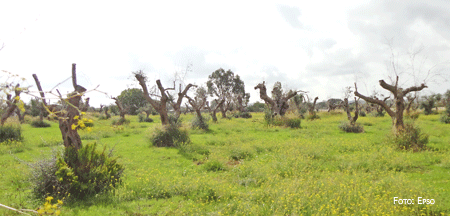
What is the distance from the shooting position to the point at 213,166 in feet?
32.4

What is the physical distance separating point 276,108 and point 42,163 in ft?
74.4

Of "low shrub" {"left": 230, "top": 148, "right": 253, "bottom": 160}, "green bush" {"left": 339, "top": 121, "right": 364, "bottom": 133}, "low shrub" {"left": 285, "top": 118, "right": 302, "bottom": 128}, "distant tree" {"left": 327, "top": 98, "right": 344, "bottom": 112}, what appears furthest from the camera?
"distant tree" {"left": 327, "top": 98, "right": 344, "bottom": 112}

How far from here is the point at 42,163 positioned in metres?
7.00

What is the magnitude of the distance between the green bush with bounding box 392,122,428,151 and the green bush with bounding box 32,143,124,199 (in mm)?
12770

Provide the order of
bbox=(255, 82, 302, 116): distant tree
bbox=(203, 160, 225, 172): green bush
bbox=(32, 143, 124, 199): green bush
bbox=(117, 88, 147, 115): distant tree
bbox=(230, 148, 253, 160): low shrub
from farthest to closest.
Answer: bbox=(117, 88, 147, 115): distant tree, bbox=(255, 82, 302, 116): distant tree, bbox=(230, 148, 253, 160): low shrub, bbox=(203, 160, 225, 172): green bush, bbox=(32, 143, 124, 199): green bush

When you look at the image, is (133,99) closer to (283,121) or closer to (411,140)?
(283,121)

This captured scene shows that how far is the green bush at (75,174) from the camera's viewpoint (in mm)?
6621

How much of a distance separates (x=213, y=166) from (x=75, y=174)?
4.65 meters

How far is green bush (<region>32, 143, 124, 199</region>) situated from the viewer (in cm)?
662

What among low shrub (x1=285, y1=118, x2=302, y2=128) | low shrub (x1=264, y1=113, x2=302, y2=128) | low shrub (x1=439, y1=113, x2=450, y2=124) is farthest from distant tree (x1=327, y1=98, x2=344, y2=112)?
low shrub (x1=285, y1=118, x2=302, y2=128)

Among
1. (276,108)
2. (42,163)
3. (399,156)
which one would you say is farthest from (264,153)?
(276,108)

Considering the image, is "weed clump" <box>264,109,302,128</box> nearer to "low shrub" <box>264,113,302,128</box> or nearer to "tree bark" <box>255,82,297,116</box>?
"low shrub" <box>264,113,302,128</box>

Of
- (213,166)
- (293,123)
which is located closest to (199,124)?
(293,123)

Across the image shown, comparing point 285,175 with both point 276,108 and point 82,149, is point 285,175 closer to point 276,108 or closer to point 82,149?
point 82,149
